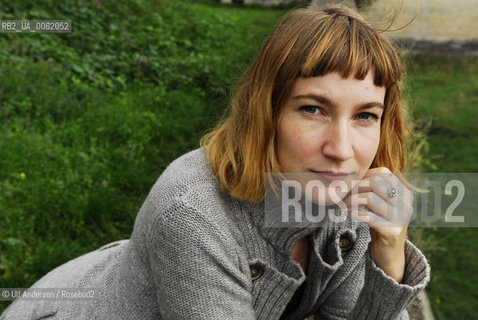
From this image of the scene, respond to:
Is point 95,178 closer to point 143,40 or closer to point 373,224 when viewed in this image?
point 373,224

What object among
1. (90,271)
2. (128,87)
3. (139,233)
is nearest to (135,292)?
(139,233)

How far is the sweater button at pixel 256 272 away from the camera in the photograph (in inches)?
76.9

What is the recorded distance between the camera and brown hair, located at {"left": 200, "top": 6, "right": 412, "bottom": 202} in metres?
1.77

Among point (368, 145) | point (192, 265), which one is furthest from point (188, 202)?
point (368, 145)

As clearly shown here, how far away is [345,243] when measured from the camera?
7.13ft

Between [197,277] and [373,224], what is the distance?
1.99 ft

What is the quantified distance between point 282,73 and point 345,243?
0.69 meters

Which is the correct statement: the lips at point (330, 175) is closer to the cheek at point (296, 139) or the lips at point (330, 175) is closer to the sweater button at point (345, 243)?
the cheek at point (296, 139)

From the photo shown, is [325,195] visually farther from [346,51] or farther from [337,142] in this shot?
[346,51]

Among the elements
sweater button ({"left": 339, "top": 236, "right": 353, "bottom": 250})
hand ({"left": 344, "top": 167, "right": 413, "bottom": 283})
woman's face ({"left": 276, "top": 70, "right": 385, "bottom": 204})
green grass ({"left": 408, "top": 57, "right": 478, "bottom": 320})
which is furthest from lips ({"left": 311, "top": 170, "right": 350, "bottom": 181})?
green grass ({"left": 408, "top": 57, "right": 478, "bottom": 320})

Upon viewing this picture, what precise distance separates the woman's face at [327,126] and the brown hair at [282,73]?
0.10 ft

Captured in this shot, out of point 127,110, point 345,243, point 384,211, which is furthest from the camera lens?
point 127,110

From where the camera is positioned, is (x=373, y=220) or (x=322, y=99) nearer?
(x=322, y=99)

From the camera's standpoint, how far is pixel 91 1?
A: 266 inches
